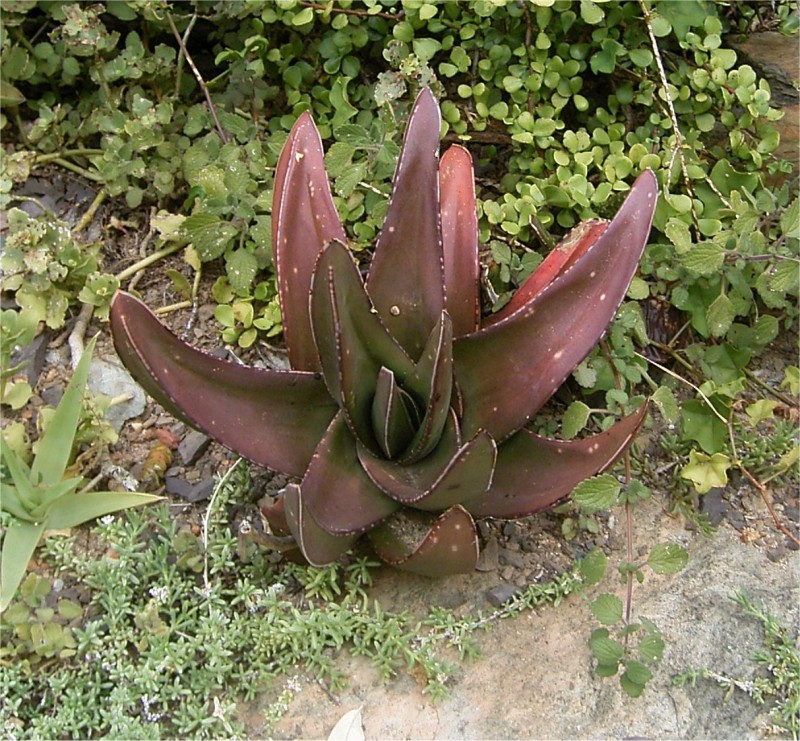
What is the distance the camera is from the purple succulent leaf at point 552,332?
1.40 m

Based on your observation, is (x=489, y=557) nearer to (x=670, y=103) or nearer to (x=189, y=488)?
(x=189, y=488)

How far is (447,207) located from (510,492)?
516 millimetres

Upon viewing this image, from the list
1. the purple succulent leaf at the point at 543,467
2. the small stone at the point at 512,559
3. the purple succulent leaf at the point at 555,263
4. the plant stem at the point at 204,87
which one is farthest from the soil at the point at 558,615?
the plant stem at the point at 204,87

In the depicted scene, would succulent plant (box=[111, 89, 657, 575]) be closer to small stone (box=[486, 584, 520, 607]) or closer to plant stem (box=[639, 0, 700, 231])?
small stone (box=[486, 584, 520, 607])

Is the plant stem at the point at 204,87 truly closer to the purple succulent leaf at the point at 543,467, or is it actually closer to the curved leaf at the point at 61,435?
the curved leaf at the point at 61,435

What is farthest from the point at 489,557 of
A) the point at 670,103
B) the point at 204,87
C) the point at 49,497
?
the point at 204,87

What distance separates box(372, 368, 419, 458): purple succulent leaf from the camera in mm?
1343

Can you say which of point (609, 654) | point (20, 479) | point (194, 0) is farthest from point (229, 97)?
point (609, 654)

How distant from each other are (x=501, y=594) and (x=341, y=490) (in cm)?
39

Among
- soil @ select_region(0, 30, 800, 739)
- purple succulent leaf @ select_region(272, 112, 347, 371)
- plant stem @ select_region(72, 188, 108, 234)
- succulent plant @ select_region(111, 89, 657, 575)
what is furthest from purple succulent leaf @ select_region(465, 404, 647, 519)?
plant stem @ select_region(72, 188, 108, 234)

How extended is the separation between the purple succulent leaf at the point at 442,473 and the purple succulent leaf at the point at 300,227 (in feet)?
0.74

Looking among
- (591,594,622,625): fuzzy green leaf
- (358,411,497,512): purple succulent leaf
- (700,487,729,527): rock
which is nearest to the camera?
(358,411,497,512): purple succulent leaf

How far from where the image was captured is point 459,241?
5.11 ft

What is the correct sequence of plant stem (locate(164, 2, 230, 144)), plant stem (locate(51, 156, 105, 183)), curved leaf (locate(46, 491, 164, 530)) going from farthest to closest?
1. plant stem (locate(51, 156, 105, 183))
2. plant stem (locate(164, 2, 230, 144))
3. curved leaf (locate(46, 491, 164, 530))
